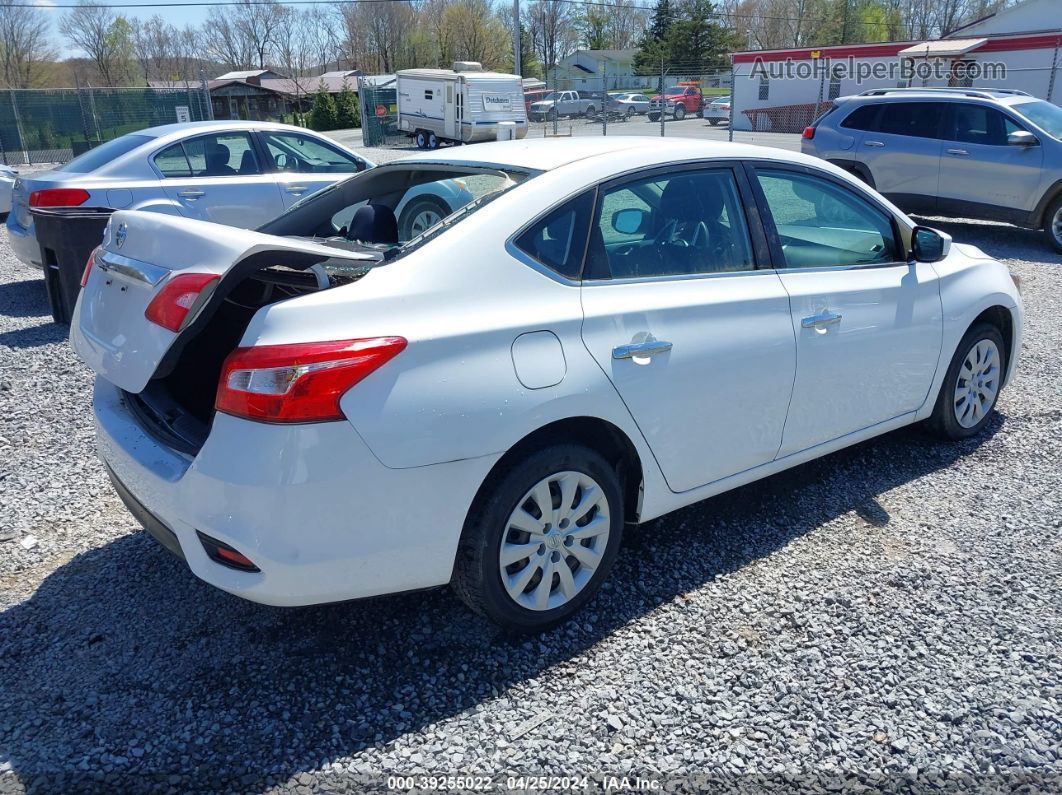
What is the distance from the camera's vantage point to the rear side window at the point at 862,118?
12.1 m

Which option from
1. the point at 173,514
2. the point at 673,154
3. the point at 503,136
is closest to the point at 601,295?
the point at 673,154

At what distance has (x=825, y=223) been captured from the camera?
4.14 metres

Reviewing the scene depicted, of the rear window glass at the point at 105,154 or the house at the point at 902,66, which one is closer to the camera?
the rear window glass at the point at 105,154

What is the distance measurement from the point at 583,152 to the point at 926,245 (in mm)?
1962

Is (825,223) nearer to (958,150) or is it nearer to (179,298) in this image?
(179,298)

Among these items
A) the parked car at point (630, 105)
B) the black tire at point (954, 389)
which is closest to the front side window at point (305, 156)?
the black tire at point (954, 389)

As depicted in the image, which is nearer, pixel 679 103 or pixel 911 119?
pixel 911 119

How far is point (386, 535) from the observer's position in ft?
8.49

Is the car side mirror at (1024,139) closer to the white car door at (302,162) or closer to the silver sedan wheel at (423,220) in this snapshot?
the white car door at (302,162)

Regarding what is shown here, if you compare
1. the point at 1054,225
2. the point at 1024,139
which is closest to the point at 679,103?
the point at 1024,139

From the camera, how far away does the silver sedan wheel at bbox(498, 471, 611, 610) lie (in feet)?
9.52

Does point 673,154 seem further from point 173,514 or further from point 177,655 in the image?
point 177,655

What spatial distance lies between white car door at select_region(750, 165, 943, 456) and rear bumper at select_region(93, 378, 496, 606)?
1708 millimetres

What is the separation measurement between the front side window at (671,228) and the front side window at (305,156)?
605cm
